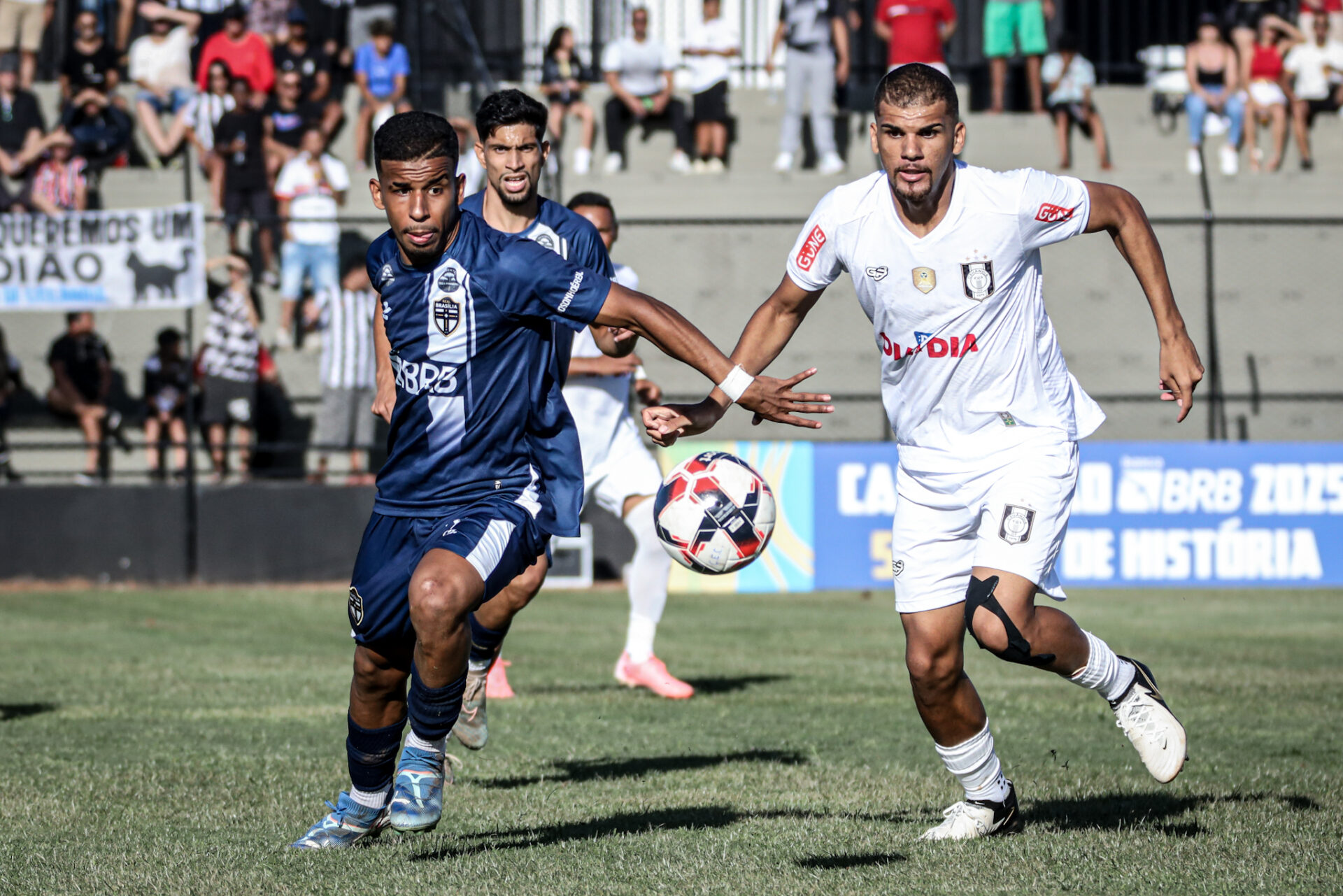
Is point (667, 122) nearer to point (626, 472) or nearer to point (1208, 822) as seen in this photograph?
point (626, 472)

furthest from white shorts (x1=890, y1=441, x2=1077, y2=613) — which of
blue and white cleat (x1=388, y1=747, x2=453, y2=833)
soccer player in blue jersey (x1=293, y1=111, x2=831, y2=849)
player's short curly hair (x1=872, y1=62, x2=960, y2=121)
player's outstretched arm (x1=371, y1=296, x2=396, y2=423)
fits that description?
player's outstretched arm (x1=371, y1=296, x2=396, y2=423)

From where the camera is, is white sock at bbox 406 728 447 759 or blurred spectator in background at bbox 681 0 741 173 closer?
white sock at bbox 406 728 447 759

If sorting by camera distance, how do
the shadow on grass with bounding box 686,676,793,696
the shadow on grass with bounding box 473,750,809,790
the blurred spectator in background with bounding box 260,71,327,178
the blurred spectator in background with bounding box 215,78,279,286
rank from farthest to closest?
the blurred spectator in background with bounding box 260,71,327,178, the blurred spectator in background with bounding box 215,78,279,286, the shadow on grass with bounding box 686,676,793,696, the shadow on grass with bounding box 473,750,809,790

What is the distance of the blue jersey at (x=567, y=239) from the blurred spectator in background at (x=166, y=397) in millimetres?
10629

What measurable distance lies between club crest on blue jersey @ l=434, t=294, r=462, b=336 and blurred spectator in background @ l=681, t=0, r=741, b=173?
15.2 metres

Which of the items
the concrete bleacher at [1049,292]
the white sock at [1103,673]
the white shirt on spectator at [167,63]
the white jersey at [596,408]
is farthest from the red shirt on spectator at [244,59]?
the white sock at [1103,673]

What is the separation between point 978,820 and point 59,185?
15.0 meters

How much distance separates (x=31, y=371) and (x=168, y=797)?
1299cm

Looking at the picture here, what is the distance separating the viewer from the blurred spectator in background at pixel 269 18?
19.0 meters

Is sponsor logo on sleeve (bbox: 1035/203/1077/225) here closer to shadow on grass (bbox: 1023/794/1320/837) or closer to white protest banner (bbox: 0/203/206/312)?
shadow on grass (bbox: 1023/794/1320/837)

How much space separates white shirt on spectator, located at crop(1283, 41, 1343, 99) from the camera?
20297mm

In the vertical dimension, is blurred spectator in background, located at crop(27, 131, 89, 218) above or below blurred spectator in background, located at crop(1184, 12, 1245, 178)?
below

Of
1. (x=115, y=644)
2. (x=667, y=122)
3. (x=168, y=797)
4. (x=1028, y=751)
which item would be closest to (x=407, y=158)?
(x=168, y=797)

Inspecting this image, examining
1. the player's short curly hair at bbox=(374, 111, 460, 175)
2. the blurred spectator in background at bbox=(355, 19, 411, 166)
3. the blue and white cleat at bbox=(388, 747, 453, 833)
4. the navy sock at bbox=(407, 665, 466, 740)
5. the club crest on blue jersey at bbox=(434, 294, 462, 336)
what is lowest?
the blue and white cleat at bbox=(388, 747, 453, 833)
